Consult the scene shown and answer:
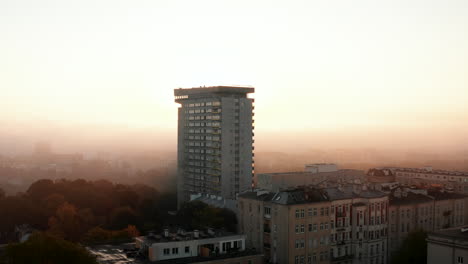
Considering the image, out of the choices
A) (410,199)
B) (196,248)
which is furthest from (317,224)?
(410,199)

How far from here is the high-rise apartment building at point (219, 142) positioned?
80.8m

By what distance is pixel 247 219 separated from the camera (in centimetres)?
4725

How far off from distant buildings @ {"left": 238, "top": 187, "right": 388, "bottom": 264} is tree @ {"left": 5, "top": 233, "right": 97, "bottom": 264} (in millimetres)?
17539

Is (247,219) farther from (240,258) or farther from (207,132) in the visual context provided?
(207,132)

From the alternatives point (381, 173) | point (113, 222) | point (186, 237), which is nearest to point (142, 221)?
point (113, 222)

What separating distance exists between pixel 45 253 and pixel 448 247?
2778cm

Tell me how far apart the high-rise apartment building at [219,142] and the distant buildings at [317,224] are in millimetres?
32743

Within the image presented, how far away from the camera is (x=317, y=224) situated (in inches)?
1747

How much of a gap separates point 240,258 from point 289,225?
6.07 meters

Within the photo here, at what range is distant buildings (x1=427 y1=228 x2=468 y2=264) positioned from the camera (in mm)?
35281

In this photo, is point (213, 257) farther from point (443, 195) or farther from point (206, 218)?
point (443, 195)

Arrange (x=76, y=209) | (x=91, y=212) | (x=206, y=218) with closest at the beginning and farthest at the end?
(x=206, y=218), (x=91, y=212), (x=76, y=209)

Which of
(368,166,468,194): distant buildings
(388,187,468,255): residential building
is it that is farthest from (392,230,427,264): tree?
(368,166,468,194): distant buildings

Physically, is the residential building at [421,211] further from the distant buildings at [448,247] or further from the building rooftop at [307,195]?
the distant buildings at [448,247]
